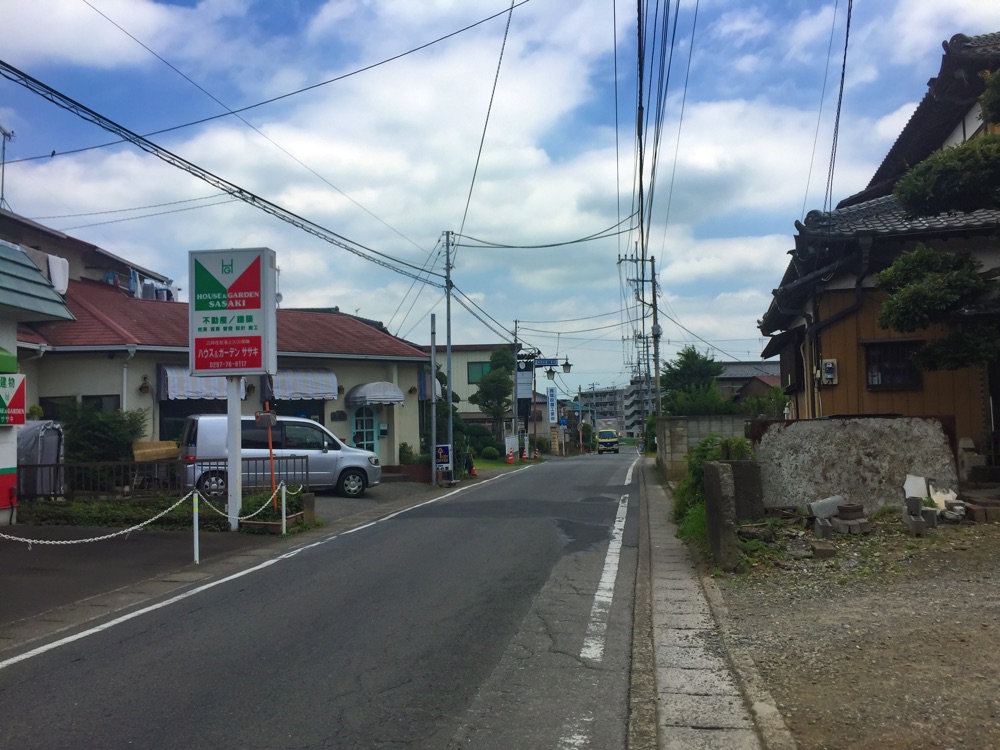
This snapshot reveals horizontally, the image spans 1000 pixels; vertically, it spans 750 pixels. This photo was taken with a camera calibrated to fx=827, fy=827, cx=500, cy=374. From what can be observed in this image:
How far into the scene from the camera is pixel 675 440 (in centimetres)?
2350

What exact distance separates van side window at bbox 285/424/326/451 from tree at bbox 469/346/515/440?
2790 cm

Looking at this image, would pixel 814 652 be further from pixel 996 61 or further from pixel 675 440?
pixel 675 440

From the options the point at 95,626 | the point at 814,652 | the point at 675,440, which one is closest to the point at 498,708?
the point at 814,652

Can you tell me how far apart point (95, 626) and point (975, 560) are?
8225 millimetres

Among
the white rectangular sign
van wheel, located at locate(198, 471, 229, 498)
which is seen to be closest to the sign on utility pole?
the white rectangular sign

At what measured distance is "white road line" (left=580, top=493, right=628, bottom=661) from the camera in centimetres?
643

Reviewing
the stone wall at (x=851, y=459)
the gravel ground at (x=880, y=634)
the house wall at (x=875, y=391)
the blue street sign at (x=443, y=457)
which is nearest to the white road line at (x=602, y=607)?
the gravel ground at (x=880, y=634)

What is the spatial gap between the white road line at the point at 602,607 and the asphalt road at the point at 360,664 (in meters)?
0.03

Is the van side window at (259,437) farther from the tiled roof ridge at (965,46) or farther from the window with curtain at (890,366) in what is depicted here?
the tiled roof ridge at (965,46)

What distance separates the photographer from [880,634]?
6.06 metres

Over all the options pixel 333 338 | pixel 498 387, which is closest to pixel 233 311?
pixel 333 338

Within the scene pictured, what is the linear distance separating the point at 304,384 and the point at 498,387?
23751 mm

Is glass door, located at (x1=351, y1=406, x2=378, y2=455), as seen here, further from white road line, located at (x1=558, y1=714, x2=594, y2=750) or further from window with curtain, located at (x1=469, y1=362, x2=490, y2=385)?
window with curtain, located at (x1=469, y1=362, x2=490, y2=385)

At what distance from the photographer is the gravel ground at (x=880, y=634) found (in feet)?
14.9
